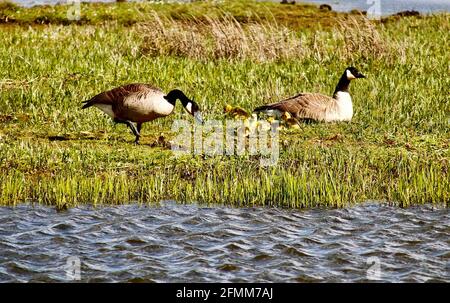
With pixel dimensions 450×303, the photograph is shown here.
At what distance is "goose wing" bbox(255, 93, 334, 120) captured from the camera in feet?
58.6

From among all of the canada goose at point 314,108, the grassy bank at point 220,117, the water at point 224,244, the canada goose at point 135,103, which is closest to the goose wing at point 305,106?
the canada goose at point 314,108

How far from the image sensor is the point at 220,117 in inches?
710

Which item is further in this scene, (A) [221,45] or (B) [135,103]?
(A) [221,45]

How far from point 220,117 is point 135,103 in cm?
244

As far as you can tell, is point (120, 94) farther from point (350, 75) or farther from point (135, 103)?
point (350, 75)

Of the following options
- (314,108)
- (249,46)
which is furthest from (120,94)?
(249,46)

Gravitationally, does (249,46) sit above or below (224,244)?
above

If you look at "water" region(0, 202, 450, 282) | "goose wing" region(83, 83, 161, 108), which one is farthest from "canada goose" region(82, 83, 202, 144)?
"water" region(0, 202, 450, 282)

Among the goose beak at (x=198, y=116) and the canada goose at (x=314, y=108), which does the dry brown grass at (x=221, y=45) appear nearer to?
the canada goose at (x=314, y=108)

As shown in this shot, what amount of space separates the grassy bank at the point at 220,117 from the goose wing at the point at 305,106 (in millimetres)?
287

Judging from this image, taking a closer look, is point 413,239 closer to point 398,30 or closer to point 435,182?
point 435,182

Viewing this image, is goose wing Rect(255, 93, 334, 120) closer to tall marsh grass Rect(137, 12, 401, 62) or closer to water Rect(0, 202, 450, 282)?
water Rect(0, 202, 450, 282)

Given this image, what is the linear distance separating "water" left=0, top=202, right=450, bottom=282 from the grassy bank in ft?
1.43
